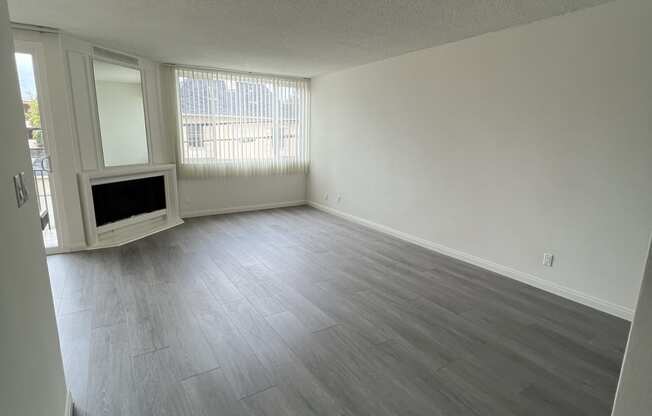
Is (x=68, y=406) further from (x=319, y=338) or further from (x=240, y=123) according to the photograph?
(x=240, y=123)

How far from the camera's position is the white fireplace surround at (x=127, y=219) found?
4062mm

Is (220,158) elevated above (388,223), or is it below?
above

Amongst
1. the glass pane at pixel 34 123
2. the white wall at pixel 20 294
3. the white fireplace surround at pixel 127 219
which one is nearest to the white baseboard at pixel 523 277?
the white wall at pixel 20 294

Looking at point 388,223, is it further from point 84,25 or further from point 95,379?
point 84,25

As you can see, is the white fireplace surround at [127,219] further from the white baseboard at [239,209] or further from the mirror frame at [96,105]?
the white baseboard at [239,209]

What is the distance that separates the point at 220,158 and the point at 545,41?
15.7 ft

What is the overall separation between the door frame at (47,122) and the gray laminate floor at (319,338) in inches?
16.6

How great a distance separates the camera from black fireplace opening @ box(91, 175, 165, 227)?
424 centimetres

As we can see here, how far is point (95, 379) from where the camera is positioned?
193 centimetres

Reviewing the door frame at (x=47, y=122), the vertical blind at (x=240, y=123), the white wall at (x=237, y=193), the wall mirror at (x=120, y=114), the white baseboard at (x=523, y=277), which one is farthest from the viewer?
the white wall at (x=237, y=193)

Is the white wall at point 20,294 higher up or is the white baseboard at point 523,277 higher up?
the white wall at point 20,294

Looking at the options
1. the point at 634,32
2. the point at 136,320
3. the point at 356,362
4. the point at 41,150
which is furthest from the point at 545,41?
the point at 41,150

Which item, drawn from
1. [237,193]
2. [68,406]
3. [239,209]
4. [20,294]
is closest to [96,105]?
[237,193]

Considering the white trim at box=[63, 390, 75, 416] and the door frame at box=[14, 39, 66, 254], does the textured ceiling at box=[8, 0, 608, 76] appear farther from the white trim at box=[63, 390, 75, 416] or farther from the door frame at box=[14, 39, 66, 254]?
the white trim at box=[63, 390, 75, 416]
